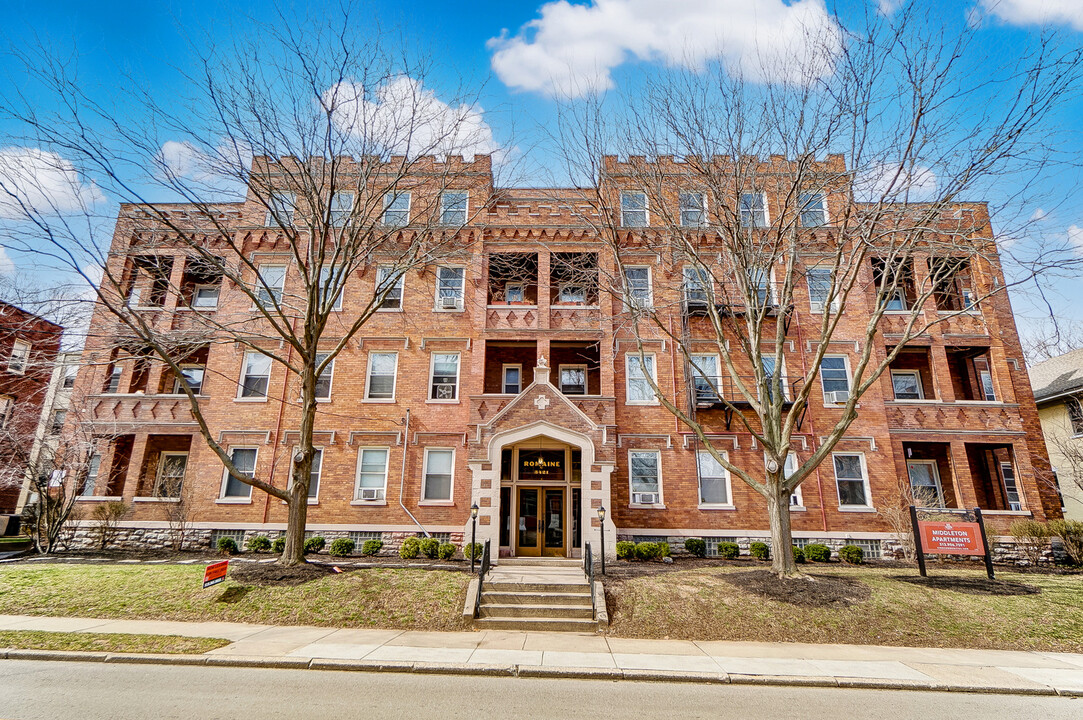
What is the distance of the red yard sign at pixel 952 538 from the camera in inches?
486

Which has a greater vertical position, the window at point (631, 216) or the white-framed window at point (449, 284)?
the window at point (631, 216)

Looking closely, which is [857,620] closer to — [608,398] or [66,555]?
[608,398]

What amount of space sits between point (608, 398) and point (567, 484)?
322 cm

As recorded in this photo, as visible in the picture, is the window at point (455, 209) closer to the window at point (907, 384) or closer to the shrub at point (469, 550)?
the shrub at point (469, 550)

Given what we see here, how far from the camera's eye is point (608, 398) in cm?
1766

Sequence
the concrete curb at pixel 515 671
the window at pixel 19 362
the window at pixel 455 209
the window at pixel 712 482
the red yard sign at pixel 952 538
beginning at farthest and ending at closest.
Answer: the window at pixel 455 209
the window at pixel 712 482
the red yard sign at pixel 952 538
the window at pixel 19 362
the concrete curb at pixel 515 671

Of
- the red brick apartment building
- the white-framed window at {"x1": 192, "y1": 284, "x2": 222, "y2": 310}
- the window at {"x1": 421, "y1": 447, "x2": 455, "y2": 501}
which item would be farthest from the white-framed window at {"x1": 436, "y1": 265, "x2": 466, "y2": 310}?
the white-framed window at {"x1": 192, "y1": 284, "x2": 222, "y2": 310}

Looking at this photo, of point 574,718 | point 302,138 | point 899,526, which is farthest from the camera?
point 899,526

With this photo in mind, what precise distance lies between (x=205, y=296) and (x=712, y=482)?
70.8ft

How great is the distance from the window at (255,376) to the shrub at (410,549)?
8.11m

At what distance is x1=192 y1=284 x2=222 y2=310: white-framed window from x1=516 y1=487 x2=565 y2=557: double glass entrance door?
15237 mm

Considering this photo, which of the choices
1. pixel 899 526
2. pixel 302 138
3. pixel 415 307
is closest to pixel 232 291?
pixel 415 307

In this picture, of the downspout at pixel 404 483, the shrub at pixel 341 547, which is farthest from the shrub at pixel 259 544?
the downspout at pixel 404 483

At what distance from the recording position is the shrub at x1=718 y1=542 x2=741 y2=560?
1625cm
